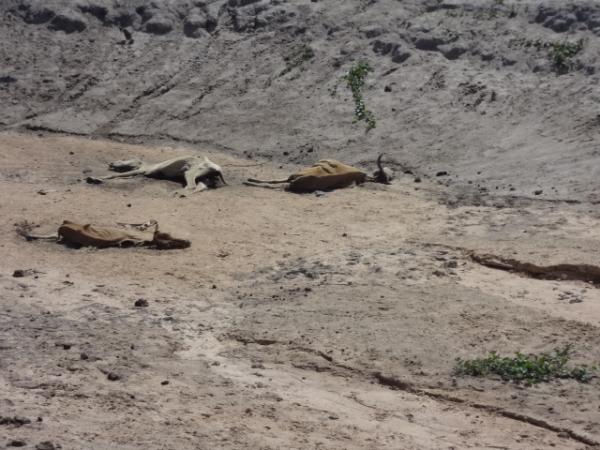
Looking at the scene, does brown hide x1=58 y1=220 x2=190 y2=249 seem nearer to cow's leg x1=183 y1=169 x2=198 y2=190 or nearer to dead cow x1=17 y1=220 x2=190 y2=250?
dead cow x1=17 y1=220 x2=190 y2=250

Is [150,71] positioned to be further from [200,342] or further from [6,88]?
[200,342]

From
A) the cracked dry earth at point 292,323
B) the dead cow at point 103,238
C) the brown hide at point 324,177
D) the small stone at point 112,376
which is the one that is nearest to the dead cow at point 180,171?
the cracked dry earth at point 292,323

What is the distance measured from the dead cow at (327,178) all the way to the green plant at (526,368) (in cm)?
568

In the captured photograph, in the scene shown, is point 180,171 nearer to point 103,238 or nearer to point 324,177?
point 324,177

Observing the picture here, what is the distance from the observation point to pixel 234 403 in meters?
6.02

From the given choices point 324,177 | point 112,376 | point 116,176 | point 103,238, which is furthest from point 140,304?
point 116,176

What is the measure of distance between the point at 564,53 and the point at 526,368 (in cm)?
924

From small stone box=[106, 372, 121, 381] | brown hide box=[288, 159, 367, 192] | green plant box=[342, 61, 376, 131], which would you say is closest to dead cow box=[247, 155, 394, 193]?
brown hide box=[288, 159, 367, 192]

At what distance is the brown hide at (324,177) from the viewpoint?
12.2m

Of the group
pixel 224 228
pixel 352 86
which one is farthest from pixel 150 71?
pixel 224 228

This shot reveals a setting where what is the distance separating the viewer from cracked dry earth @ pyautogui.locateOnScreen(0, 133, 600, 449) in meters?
5.71

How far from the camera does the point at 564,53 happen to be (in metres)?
14.7

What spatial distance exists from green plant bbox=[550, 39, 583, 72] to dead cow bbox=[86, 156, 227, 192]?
5614 mm

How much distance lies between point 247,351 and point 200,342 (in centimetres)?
39
